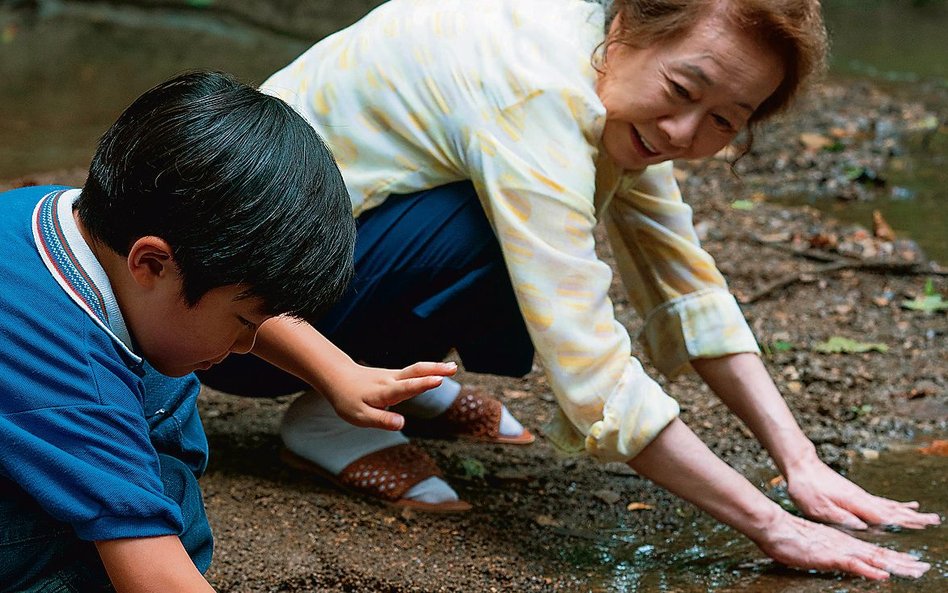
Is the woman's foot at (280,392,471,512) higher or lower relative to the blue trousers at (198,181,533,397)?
lower

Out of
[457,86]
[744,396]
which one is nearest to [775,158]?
[744,396]

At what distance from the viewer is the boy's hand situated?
5.19 ft

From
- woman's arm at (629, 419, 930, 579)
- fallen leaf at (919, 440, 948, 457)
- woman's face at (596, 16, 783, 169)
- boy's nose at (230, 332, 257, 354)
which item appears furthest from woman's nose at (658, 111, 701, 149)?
fallen leaf at (919, 440, 948, 457)

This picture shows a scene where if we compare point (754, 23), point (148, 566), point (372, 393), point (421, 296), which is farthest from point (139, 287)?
point (754, 23)

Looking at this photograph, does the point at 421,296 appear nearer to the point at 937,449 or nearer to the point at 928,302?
the point at 937,449

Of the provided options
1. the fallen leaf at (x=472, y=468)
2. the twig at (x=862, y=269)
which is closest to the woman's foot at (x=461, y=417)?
the fallen leaf at (x=472, y=468)

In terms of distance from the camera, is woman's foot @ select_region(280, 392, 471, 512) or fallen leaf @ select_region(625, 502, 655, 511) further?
fallen leaf @ select_region(625, 502, 655, 511)

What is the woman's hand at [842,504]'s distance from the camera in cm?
219

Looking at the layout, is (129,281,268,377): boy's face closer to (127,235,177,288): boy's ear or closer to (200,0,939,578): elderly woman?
(127,235,177,288): boy's ear

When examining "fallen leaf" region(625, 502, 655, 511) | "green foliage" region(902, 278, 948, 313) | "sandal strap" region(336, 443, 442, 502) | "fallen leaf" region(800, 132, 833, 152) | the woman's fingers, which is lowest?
"fallen leaf" region(800, 132, 833, 152)

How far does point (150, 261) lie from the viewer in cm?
127

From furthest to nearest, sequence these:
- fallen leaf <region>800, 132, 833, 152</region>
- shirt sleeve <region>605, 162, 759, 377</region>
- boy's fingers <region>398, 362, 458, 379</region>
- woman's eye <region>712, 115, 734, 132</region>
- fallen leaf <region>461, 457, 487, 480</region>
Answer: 1. fallen leaf <region>800, 132, 833, 152</region>
2. fallen leaf <region>461, 457, 487, 480</region>
3. shirt sleeve <region>605, 162, 759, 377</region>
4. woman's eye <region>712, 115, 734, 132</region>
5. boy's fingers <region>398, 362, 458, 379</region>

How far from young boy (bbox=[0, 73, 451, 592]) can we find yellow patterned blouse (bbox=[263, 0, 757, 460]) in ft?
2.15

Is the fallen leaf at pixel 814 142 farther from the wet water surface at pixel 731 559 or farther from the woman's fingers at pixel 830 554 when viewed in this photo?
the woman's fingers at pixel 830 554
